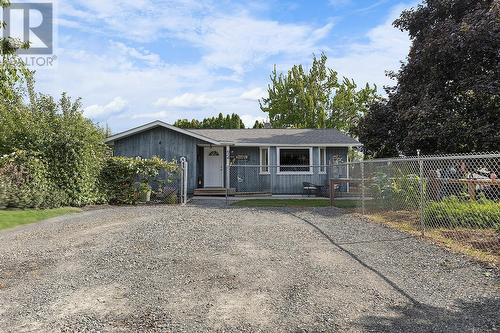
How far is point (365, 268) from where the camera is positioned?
5574 millimetres

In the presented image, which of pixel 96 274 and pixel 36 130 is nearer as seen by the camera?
pixel 96 274

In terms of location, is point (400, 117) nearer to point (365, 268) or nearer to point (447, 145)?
point (447, 145)

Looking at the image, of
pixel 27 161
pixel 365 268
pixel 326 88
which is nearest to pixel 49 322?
pixel 365 268

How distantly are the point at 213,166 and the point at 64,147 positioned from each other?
25.9ft

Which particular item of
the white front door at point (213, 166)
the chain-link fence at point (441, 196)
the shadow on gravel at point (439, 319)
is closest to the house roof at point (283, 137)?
the white front door at point (213, 166)

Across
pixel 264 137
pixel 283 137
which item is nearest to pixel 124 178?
pixel 264 137

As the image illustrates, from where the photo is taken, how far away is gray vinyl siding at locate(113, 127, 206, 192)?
18781mm

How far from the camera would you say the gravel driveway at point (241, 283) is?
150 inches

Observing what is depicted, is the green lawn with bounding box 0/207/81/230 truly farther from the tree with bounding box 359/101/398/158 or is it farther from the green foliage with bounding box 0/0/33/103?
the tree with bounding box 359/101/398/158

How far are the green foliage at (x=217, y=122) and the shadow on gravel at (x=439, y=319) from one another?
34878 millimetres

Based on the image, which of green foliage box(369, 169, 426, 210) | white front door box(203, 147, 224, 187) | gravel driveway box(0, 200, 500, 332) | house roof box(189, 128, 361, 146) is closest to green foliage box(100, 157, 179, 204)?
white front door box(203, 147, 224, 187)

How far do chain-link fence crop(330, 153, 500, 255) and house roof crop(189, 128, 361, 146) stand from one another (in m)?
7.17

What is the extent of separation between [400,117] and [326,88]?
20445 millimetres

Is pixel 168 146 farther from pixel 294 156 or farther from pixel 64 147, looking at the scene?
pixel 294 156
